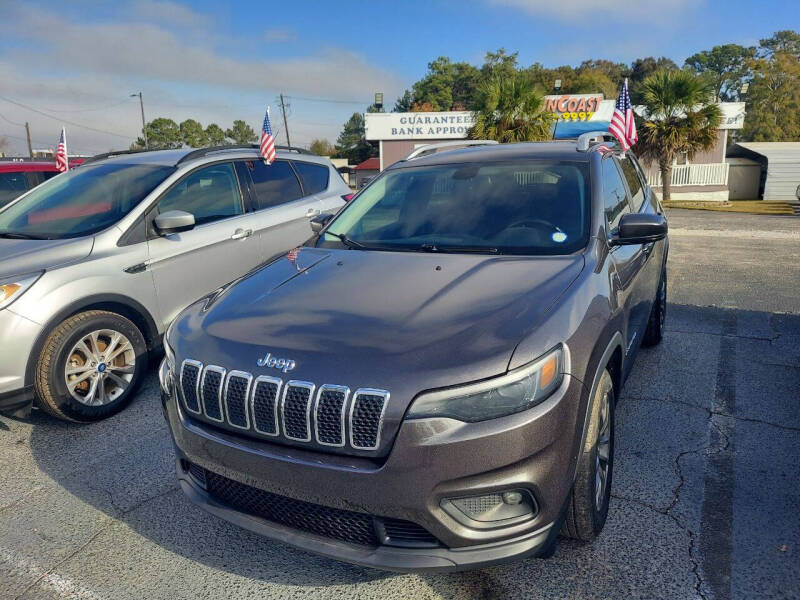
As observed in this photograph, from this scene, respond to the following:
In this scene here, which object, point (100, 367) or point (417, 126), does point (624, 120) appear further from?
point (417, 126)

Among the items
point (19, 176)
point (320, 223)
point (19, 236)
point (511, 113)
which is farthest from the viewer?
point (511, 113)

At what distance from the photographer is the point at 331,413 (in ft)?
6.45

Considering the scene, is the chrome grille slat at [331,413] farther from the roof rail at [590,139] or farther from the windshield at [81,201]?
the windshield at [81,201]

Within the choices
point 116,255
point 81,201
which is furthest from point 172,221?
point 81,201

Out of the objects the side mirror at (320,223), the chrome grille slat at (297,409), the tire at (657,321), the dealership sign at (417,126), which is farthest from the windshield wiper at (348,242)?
the dealership sign at (417,126)

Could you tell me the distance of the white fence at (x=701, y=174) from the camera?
87.0 feet

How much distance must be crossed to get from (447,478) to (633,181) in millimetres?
3349

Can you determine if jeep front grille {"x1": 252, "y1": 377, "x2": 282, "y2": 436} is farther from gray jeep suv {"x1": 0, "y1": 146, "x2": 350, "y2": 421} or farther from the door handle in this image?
the door handle

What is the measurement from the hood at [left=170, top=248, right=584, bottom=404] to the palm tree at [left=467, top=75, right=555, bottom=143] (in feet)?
60.9

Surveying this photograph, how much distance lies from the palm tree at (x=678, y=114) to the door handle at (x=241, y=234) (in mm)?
21117

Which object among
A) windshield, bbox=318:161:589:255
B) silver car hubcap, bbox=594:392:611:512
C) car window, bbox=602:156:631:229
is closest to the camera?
silver car hubcap, bbox=594:392:611:512

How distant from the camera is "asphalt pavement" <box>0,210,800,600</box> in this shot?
7.82 ft

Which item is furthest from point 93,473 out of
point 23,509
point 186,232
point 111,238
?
point 186,232

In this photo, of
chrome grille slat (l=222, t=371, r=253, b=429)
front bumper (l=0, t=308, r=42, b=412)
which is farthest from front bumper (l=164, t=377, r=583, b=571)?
front bumper (l=0, t=308, r=42, b=412)
